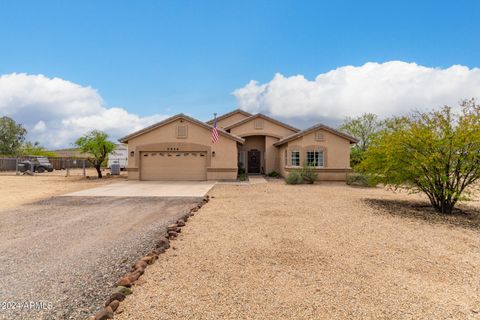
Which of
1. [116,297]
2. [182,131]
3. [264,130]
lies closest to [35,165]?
[182,131]

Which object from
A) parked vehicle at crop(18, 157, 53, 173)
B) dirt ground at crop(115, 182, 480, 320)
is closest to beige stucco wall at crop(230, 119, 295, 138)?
dirt ground at crop(115, 182, 480, 320)

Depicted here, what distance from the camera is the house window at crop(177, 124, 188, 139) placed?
67.8 ft

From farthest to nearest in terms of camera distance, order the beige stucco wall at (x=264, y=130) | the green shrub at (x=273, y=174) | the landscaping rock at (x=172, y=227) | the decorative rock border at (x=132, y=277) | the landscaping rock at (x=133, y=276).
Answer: the beige stucco wall at (x=264, y=130) → the green shrub at (x=273, y=174) → the landscaping rock at (x=172, y=227) → the landscaping rock at (x=133, y=276) → the decorative rock border at (x=132, y=277)

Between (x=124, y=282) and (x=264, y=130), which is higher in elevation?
(x=264, y=130)

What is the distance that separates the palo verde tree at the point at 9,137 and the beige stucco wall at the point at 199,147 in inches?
1733

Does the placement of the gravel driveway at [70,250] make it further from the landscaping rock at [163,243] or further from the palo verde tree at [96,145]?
the palo verde tree at [96,145]

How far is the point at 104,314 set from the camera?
3.24m

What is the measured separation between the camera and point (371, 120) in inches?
1266

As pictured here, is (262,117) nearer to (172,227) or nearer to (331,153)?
(331,153)

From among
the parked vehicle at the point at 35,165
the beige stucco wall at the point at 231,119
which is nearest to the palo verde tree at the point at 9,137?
A: the parked vehicle at the point at 35,165

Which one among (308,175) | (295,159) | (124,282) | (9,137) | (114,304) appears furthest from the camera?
(9,137)

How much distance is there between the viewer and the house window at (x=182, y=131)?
20.7 metres

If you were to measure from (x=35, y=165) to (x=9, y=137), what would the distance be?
29005 mm

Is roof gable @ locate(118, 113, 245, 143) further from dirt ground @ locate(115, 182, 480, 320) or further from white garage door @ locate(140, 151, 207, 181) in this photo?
dirt ground @ locate(115, 182, 480, 320)
